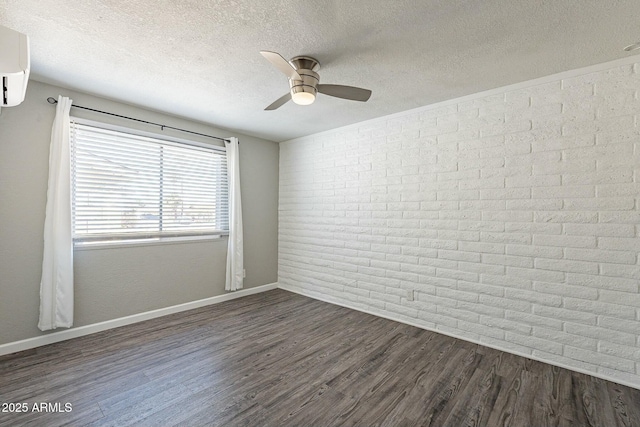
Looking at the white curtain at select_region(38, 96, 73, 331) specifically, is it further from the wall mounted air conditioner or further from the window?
the wall mounted air conditioner

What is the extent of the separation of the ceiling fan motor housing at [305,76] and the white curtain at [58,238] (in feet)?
7.41

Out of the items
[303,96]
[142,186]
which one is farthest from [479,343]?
[142,186]

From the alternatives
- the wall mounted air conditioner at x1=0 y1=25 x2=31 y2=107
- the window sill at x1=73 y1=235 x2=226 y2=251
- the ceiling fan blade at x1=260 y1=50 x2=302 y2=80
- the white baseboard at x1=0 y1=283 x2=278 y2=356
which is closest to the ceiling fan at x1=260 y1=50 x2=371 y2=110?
the ceiling fan blade at x1=260 y1=50 x2=302 y2=80

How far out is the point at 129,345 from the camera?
2.60 m

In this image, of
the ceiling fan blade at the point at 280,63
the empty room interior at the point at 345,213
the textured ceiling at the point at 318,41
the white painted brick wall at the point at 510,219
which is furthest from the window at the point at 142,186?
the ceiling fan blade at the point at 280,63

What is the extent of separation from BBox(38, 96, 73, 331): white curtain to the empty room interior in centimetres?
2

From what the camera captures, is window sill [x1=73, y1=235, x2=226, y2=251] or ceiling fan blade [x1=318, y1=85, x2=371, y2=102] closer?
ceiling fan blade [x1=318, y1=85, x2=371, y2=102]

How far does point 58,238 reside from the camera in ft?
8.43

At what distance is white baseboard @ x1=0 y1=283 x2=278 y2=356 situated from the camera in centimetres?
246

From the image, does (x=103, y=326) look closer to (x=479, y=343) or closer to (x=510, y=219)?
(x=479, y=343)

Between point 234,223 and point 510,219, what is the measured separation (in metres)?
3.24

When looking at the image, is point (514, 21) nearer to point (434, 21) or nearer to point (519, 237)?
point (434, 21)

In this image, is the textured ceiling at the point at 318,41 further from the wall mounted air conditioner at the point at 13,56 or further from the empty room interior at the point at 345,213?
the wall mounted air conditioner at the point at 13,56

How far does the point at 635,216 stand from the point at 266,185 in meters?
4.01
